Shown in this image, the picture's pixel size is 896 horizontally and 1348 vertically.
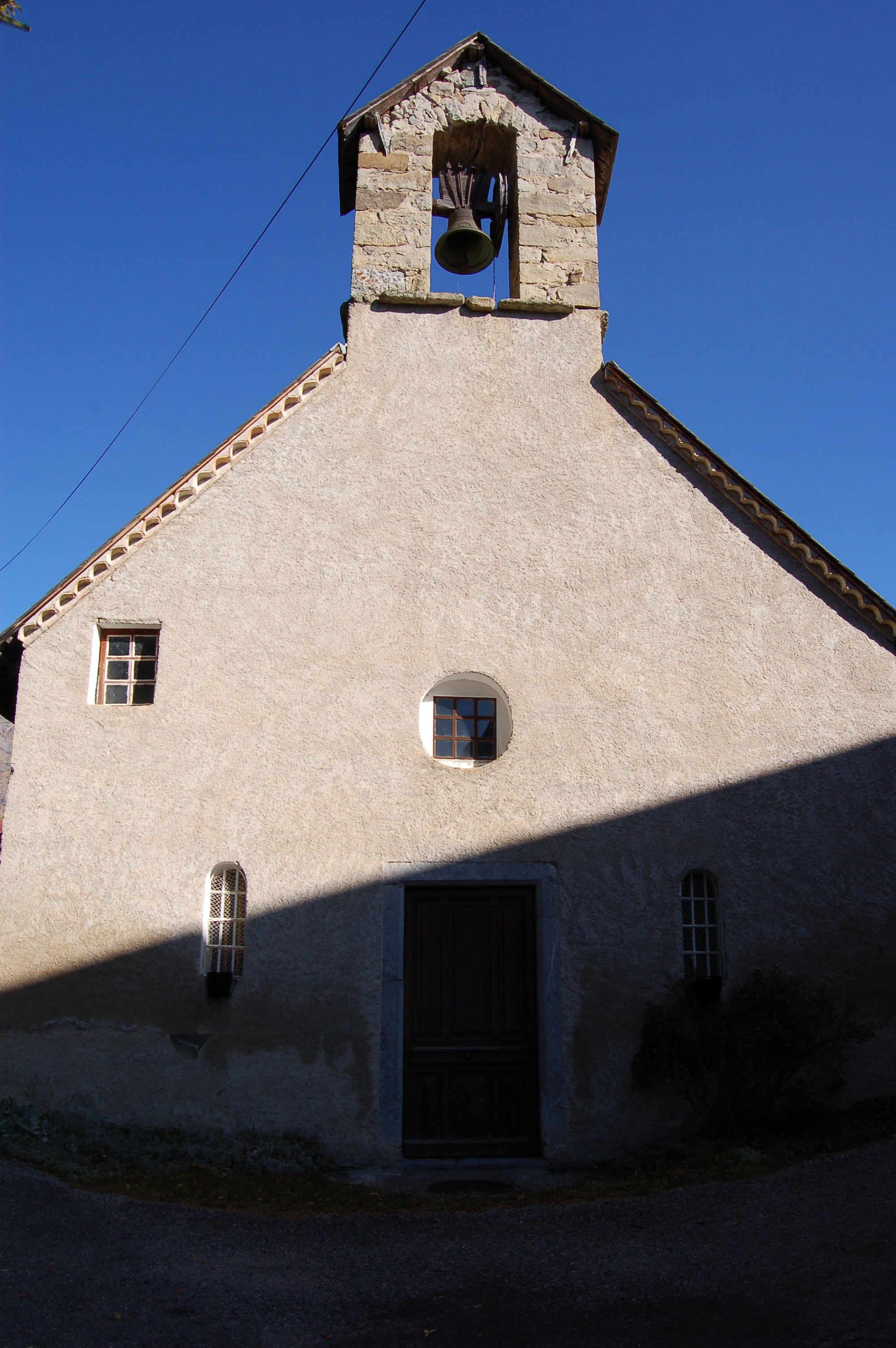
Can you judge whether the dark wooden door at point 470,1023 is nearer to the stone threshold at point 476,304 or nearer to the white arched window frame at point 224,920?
the white arched window frame at point 224,920

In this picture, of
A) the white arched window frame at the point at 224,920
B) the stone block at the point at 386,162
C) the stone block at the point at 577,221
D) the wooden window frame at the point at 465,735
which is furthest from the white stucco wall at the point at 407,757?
the stone block at the point at 386,162

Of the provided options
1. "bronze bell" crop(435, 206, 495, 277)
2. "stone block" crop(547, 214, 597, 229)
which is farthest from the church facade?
"stone block" crop(547, 214, 597, 229)

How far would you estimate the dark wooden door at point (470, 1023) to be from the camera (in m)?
7.70

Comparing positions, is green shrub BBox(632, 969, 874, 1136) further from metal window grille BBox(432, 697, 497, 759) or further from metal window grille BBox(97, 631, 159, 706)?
metal window grille BBox(97, 631, 159, 706)

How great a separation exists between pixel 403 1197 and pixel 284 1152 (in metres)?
1.15

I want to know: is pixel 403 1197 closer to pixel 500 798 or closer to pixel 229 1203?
pixel 229 1203

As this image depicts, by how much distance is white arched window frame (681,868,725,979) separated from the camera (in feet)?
26.4

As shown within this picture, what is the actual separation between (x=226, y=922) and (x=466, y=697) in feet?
9.72

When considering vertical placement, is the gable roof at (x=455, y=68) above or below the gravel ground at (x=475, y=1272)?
above

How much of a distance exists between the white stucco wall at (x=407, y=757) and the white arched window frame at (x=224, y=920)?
13cm

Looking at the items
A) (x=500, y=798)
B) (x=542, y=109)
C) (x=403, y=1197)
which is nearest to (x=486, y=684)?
(x=500, y=798)

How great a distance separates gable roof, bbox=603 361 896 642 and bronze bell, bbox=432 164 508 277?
6.61 ft

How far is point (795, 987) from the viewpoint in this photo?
7.60 metres

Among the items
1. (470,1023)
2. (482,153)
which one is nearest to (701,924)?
(470,1023)
